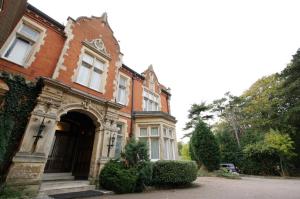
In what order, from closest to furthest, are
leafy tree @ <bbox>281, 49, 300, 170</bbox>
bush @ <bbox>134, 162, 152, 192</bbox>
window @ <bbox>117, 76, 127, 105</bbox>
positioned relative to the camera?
bush @ <bbox>134, 162, 152, 192</bbox> < window @ <bbox>117, 76, 127, 105</bbox> < leafy tree @ <bbox>281, 49, 300, 170</bbox>

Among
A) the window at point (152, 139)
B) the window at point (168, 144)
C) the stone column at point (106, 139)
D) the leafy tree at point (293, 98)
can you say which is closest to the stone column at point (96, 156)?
the stone column at point (106, 139)

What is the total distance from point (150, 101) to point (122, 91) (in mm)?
2932

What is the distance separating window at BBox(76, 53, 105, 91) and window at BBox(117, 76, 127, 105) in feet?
6.63

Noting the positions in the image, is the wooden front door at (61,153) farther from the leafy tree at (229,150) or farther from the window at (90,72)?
the leafy tree at (229,150)

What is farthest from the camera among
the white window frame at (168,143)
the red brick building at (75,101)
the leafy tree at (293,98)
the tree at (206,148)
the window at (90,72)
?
the leafy tree at (293,98)

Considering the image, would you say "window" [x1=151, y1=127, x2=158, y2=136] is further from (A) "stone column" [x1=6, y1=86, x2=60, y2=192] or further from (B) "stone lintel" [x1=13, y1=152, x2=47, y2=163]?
(B) "stone lintel" [x1=13, y1=152, x2=47, y2=163]

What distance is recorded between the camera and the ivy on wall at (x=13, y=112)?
515cm

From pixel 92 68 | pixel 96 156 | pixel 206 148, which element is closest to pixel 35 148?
pixel 96 156

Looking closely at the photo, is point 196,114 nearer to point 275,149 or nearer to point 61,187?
point 275,149

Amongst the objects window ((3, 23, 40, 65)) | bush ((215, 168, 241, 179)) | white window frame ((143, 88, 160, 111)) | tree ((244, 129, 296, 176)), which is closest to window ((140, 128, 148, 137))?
white window frame ((143, 88, 160, 111))

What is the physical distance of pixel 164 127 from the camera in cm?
1030

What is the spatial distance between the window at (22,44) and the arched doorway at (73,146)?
3.45 m

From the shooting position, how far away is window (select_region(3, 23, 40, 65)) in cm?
651

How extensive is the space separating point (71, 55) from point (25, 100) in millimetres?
3081
